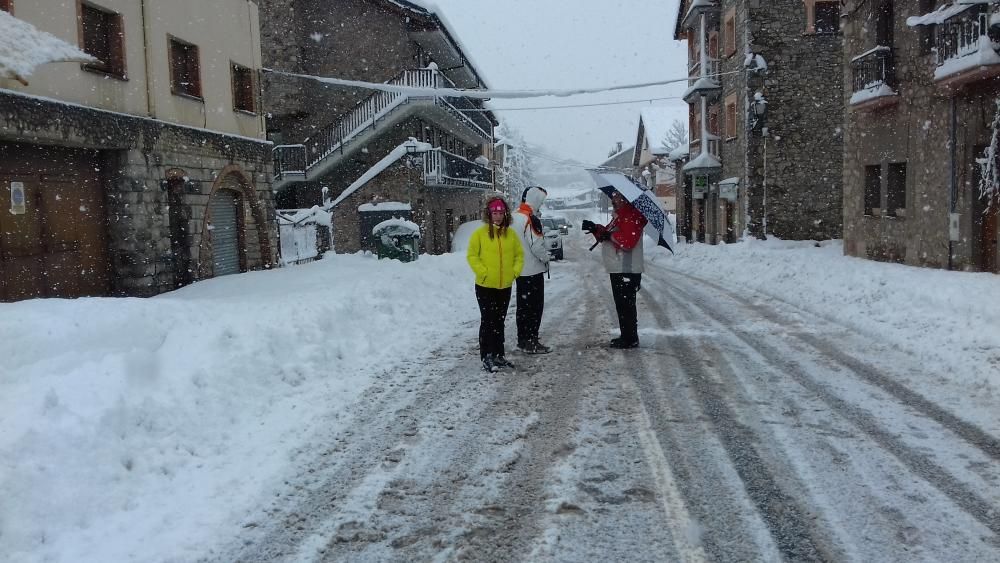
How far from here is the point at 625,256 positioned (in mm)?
7547

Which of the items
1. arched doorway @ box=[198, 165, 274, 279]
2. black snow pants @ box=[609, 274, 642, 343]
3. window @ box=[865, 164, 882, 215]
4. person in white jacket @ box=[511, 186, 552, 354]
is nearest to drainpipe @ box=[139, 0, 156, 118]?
arched doorway @ box=[198, 165, 274, 279]

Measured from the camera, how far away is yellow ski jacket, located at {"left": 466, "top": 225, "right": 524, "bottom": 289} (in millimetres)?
6875

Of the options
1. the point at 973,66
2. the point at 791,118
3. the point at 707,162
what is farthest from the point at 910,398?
the point at 707,162

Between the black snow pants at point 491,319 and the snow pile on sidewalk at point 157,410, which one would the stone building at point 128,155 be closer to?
the snow pile on sidewalk at point 157,410

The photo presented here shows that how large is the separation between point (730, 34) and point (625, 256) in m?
21.7

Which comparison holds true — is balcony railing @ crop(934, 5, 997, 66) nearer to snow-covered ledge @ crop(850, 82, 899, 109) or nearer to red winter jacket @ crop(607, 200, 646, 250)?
snow-covered ledge @ crop(850, 82, 899, 109)

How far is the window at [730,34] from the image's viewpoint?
25.3 meters

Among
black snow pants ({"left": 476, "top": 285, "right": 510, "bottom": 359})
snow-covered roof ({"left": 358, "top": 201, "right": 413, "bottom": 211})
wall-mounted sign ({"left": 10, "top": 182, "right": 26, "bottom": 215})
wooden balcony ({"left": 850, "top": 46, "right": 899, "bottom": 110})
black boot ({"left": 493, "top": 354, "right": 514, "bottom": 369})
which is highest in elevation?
wooden balcony ({"left": 850, "top": 46, "right": 899, "bottom": 110})

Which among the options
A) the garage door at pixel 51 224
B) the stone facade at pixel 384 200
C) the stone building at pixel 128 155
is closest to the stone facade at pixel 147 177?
the stone building at pixel 128 155

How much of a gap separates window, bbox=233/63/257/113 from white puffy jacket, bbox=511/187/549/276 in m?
10.7

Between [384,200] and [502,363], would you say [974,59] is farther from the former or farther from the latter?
[384,200]

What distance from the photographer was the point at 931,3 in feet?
46.3

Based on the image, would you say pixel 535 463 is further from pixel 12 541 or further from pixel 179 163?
pixel 179 163

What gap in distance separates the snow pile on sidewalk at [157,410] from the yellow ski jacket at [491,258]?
4.09ft
